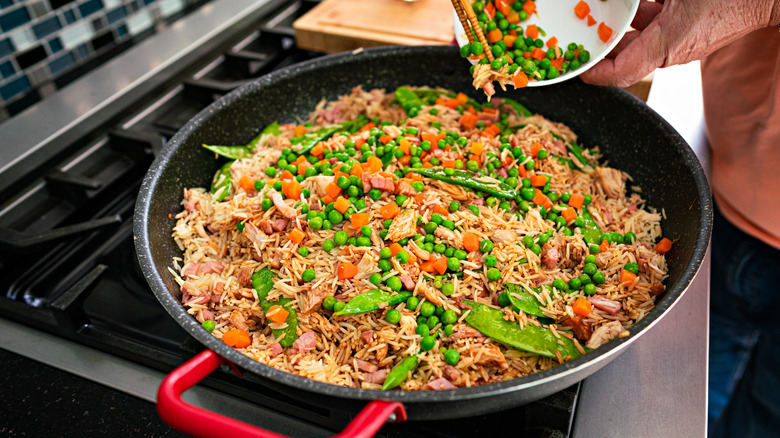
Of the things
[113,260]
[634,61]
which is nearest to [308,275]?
[113,260]

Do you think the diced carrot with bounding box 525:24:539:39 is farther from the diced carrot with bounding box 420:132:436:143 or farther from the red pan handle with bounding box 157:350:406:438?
the red pan handle with bounding box 157:350:406:438

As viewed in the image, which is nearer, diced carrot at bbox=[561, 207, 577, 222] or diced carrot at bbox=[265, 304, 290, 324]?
diced carrot at bbox=[265, 304, 290, 324]

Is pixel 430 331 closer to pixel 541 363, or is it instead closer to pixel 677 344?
pixel 541 363

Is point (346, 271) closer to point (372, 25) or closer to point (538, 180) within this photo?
point (538, 180)

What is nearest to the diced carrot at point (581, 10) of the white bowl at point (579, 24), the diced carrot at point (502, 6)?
the white bowl at point (579, 24)

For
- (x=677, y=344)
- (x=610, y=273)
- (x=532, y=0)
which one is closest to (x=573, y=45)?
(x=532, y=0)

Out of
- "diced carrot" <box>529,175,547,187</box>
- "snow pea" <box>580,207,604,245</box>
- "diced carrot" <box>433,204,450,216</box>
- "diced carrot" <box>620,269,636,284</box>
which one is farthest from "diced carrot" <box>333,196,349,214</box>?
"diced carrot" <box>620,269,636,284</box>

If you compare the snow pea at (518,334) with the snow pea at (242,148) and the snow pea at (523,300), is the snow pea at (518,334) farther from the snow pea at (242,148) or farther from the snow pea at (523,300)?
the snow pea at (242,148)
